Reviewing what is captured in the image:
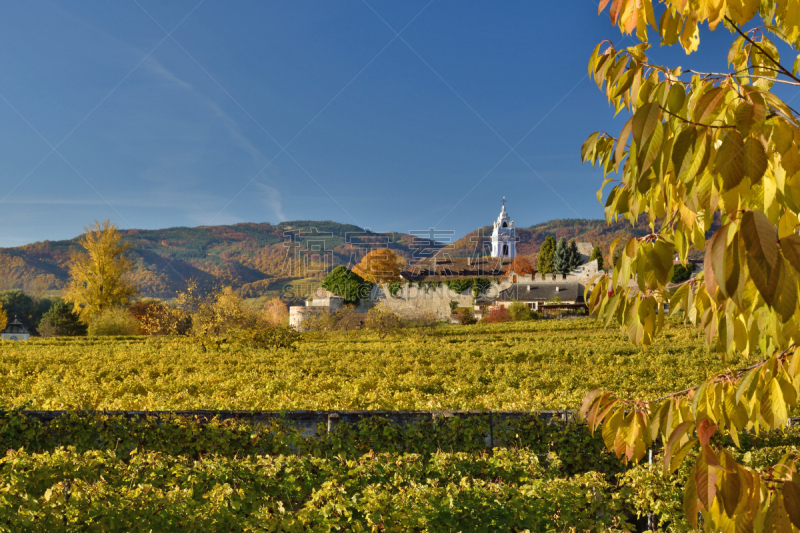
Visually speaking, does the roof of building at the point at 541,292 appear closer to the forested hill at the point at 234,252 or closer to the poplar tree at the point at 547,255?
the poplar tree at the point at 547,255

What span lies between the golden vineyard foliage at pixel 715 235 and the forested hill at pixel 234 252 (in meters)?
46.2

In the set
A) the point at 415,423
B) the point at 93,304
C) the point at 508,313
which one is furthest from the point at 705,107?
the point at 93,304

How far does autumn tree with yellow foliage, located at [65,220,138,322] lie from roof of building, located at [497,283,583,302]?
27.2m

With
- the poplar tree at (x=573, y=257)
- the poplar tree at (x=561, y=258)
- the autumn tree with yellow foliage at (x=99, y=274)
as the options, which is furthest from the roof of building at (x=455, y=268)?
the autumn tree with yellow foliage at (x=99, y=274)

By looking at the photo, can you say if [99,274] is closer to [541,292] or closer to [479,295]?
[479,295]

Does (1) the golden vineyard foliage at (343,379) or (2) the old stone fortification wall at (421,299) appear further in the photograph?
(2) the old stone fortification wall at (421,299)

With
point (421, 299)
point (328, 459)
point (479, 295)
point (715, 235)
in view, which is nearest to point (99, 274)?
point (421, 299)

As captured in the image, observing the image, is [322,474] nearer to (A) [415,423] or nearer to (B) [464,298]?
(A) [415,423]

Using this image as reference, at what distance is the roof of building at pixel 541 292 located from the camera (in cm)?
3709

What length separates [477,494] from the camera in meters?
3.01

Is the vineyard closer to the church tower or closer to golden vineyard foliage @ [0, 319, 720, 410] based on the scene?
golden vineyard foliage @ [0, 319, 720, 410]

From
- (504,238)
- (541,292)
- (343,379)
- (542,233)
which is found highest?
(542,233)

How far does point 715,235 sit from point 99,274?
34.6 metres

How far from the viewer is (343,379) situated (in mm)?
8922
